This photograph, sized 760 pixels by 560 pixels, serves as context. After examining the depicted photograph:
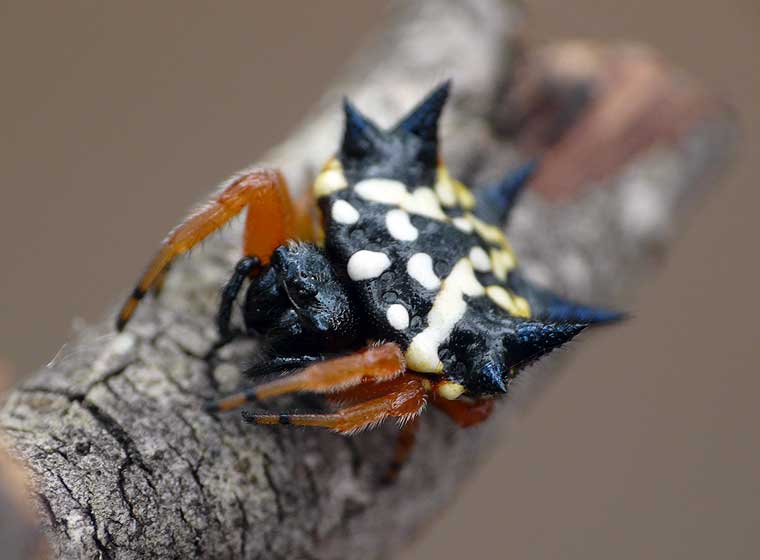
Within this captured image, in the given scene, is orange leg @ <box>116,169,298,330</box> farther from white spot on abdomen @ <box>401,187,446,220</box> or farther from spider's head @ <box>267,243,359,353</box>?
white spot on abdomen @ <box>401,187,446,220</box>

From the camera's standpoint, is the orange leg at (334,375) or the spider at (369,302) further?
the spider at (369,302)

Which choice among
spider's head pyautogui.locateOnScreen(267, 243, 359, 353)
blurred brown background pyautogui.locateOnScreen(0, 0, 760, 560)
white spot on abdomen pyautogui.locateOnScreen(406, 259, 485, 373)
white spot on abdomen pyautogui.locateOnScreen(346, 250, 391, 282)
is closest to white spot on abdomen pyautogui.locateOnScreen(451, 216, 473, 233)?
white spot on abdomen pyautogui.locateOnScreen(406, 259, 485, 373)

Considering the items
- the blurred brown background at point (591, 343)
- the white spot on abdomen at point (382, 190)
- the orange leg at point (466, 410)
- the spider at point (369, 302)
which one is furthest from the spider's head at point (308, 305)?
the blurred brown background at point (591, 343)

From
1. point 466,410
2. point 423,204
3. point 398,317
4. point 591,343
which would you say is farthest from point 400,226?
point 591,343

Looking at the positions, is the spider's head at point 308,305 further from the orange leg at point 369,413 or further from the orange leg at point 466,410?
the orange leg at point 466,410

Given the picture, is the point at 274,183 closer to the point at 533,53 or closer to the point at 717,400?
the point at 533,53

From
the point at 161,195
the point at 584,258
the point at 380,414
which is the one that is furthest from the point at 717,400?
the point at 380,414
